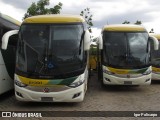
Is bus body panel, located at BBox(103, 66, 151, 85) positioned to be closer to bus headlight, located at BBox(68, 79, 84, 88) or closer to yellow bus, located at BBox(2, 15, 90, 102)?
yellow bus, located at BBox(2, 15, 90, 102)

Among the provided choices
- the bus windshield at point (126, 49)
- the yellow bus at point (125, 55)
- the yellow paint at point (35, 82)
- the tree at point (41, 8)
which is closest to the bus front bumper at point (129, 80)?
the yellow bus at point (125, 55)

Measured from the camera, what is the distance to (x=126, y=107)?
537 inches

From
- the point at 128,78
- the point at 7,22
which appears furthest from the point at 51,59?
the point at 128,78

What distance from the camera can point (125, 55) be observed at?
18.4 m

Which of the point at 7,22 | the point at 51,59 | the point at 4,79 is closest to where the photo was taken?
the point at 51,59

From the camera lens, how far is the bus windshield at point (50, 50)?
45.0 ft

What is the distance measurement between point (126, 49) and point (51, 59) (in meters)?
5.56

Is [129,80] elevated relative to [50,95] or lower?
lower

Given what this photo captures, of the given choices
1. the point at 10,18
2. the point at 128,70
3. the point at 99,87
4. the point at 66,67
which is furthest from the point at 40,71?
the point at 99,87

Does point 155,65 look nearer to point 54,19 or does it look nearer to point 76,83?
point 54,19

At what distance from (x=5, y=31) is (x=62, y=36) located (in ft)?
8.20

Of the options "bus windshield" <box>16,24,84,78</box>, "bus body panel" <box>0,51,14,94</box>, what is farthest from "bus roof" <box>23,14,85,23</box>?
"bus body panel" <box>0,51,14,94</box>

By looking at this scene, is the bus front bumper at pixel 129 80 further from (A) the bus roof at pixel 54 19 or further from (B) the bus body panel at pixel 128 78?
(A) the bus roof at pixel 54 19

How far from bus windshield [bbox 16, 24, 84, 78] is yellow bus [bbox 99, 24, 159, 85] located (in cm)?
341
